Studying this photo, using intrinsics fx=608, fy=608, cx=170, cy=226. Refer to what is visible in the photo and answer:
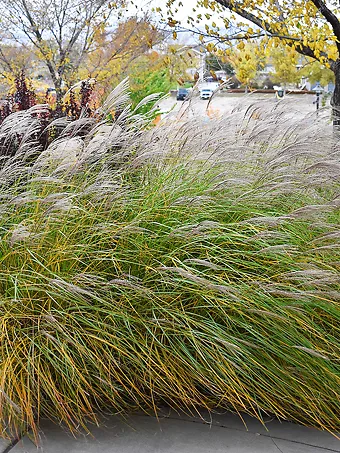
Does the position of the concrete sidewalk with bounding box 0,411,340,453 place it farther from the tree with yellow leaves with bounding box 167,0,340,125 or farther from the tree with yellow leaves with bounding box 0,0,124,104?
the tree with yellow leaves with bounding box 0,0,124,104

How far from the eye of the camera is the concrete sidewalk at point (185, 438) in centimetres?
254

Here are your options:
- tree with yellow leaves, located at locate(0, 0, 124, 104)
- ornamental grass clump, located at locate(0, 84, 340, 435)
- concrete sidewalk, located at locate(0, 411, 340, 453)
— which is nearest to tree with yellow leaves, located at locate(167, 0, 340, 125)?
ornamental grass clump, located at locate(0, 84, 340, 435)

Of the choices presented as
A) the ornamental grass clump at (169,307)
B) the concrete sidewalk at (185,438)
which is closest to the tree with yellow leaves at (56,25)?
the ornamental grass clump at (169,307)

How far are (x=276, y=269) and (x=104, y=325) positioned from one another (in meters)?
0.84

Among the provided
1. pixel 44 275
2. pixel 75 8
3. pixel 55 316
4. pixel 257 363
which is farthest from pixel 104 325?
pixel 75 8

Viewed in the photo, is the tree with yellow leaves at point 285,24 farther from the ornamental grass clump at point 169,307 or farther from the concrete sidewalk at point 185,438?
the concrete sidewalk at point 185,438

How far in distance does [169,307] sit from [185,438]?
0.58 metres

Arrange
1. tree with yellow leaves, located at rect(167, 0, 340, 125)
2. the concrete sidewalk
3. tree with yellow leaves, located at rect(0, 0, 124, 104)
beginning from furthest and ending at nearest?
tree with yellow leaves, located at rect(0, 0, 124, 104)
tree with yellow leaves, located at rect(167, 0, 340, 125)
the concrete sidewalk

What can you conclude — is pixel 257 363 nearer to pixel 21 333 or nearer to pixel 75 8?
pixel 21 333

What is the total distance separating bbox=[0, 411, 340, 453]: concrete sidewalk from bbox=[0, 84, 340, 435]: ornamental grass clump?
64mm

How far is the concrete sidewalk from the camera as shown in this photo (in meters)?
2.54

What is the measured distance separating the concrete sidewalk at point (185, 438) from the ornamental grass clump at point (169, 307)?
0.21ft

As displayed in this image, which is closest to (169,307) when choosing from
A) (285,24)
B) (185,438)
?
(185,438)

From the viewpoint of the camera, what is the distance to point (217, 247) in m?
2.83
